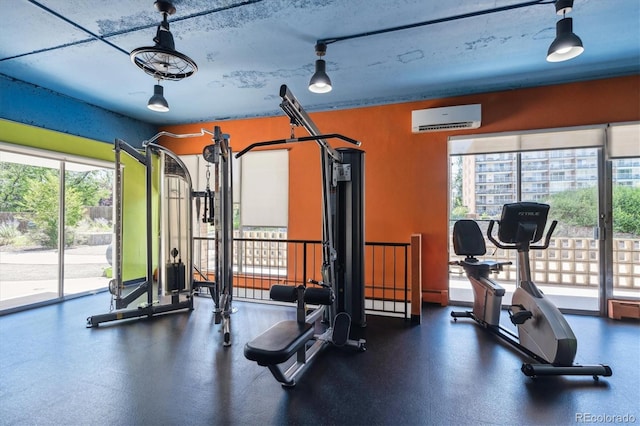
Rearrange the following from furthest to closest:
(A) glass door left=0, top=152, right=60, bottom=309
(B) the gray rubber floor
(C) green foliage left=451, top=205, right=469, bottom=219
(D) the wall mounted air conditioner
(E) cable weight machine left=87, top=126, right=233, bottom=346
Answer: (C) green foliage left=451, top=205, right=469, bottom=219 < (D) the wall mounted air conditioner < (A) glass door left=0, top=152, right=60, bottom=309 < (E) cable weight machine left=87, top=126, right=233, bottom=346 < (B) the gray rubber floor

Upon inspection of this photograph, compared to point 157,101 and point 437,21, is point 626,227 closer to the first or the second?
point 437,21

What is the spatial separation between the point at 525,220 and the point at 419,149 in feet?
6.94

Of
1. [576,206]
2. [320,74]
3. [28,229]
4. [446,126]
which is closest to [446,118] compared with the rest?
[446,126]

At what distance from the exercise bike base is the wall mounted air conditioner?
3227mm

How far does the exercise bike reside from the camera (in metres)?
2.62

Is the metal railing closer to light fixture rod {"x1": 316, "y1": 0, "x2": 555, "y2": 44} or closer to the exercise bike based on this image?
the exercise bike

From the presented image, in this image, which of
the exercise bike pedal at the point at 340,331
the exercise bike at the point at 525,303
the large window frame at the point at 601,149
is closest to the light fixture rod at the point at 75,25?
the exercise bike pedal at the point at 340,331

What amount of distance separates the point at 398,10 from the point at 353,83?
164 cm

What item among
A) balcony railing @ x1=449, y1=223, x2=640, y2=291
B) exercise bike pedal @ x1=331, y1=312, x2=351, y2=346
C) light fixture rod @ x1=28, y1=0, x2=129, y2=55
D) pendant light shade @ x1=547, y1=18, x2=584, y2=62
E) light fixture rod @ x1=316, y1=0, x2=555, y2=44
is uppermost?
light fixture rod @ x1=28, y1=0, x2=129, y2=55

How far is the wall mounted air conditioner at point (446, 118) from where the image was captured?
4492 millimetres

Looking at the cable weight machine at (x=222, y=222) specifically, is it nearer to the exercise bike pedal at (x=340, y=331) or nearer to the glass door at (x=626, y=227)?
the exercise bike pedal at (x=340, y=331)

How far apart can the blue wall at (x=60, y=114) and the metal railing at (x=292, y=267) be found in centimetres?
243

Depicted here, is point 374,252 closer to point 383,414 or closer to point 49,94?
point 383,414

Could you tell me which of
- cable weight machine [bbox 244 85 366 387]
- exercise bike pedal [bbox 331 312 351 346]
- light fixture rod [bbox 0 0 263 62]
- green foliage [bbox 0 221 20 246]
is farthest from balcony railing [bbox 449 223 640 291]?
green foliage [bbox 0 221 20 246]
